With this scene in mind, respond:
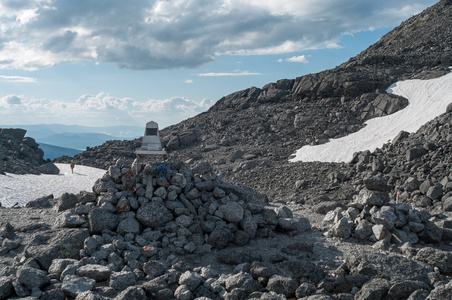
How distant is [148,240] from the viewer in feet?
39.2

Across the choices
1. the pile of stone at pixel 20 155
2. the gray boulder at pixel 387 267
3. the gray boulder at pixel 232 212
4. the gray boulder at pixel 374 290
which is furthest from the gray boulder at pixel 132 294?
the pile of stone at pixel 20 155

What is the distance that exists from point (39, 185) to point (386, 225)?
23.1 m

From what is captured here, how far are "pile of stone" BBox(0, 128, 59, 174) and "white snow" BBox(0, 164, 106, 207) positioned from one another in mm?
1285

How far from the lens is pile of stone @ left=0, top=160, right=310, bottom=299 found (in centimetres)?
943

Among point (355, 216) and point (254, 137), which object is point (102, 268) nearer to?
point (355, 216)

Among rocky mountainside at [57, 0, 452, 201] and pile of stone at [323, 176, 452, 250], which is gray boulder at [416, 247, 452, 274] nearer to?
pile of stone at [323, 176, 452, 250]

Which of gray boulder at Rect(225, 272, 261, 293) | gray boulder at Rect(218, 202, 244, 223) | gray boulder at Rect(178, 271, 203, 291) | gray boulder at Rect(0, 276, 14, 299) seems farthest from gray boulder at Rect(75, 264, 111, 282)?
gray boulder at Rect(218, 202, 244, 223)

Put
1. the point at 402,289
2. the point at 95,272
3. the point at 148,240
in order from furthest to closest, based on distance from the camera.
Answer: the point at 148,240, the point at 95,272, the point at 402,289

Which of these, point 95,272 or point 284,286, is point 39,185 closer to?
point 95,272

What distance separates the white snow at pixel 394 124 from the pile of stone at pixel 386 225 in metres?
17.2

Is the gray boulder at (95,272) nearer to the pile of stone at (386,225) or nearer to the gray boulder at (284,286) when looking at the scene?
the gray boulder at (284,286)

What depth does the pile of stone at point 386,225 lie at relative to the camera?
1259 cm

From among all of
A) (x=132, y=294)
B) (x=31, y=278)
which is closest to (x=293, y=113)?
(x=132, y=294)

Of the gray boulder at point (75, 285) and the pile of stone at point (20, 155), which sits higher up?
the pile of stone at point (20, 155)
